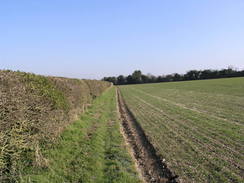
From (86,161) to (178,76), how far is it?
370 ft

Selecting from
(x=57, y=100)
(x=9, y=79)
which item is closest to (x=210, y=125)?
(x=57, y=100)

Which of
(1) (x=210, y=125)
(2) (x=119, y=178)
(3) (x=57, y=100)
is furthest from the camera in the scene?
(1) (x=210, y=125)

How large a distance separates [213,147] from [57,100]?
229 inches

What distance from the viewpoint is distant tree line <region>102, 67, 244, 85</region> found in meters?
92.0

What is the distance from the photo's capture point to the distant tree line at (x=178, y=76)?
92.0 m

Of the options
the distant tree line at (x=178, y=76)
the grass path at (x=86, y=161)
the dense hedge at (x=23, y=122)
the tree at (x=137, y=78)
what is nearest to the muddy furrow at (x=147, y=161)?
the grass path at (x=86, y=161)

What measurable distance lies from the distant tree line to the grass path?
336 feet

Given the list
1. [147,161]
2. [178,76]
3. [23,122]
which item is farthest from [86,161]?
[178,76]

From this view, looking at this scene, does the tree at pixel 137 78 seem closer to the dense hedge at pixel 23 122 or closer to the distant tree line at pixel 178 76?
the distant tree line at pixel 178 76

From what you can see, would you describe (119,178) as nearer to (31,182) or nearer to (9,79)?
(31,182)

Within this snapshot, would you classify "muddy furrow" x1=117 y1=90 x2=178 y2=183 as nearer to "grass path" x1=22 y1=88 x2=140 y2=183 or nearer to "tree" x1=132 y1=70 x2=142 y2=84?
"grass path" x1=22 y1=88 x2=140 y2=183

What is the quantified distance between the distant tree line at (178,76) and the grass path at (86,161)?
10248 centimetres

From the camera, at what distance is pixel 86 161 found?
15.1 ft

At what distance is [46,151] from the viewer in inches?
191
